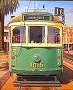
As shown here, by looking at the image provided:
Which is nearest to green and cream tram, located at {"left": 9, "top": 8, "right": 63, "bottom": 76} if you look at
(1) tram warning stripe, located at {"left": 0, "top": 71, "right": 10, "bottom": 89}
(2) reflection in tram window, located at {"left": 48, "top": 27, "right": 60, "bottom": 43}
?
(2) reflection in tram window, located at {"left": 48, "top": 27, "right": 60, "bottom": 43}

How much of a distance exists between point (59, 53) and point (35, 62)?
17.3 inches

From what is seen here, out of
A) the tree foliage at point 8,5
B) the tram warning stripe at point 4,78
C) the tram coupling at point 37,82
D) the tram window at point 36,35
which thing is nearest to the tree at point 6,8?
the tree foliage at point 8,5

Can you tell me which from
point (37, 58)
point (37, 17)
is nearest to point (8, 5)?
point (37, 17)

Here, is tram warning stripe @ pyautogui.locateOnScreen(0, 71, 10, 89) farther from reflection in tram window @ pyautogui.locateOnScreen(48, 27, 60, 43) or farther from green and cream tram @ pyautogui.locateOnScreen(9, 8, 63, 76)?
reflection in tram window @ pyautogui.locateOnScreen(48, 27, 60, 43)

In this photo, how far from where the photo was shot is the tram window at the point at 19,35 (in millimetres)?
7758

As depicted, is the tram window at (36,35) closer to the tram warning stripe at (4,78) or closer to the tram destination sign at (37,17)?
the tram destination sign at (37,17)

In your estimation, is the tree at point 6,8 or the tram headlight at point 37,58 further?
the tram headlight at point 37,58

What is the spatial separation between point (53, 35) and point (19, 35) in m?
0.54

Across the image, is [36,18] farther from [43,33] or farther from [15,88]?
[15,88]

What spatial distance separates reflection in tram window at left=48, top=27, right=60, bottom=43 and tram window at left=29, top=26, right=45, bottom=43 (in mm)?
109

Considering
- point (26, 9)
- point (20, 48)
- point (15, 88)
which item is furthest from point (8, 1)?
point (15, 88)

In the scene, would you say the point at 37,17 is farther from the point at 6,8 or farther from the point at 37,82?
the point at 37,82

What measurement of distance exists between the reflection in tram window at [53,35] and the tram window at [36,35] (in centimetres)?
11

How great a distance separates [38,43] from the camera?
7.78m
